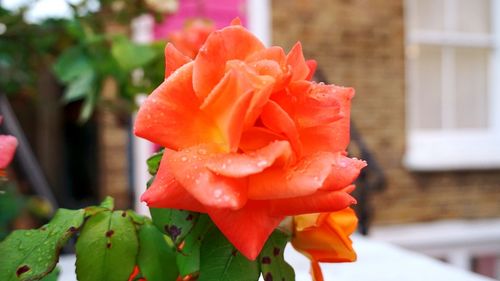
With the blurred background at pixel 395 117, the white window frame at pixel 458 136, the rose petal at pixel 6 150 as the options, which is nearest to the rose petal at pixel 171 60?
the rose petal at pixel 6 150

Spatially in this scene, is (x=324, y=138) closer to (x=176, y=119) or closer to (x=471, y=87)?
(x=176, y=119)

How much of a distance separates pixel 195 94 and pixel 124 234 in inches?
4.9

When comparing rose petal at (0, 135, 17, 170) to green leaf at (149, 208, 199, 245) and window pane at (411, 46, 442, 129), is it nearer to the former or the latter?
green leaf at (149, 208, 199, 245)

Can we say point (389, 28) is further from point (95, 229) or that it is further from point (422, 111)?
point (95, 229)

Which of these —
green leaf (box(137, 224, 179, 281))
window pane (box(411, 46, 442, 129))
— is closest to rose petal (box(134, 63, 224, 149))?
green leaf (box(137, 224, 179, 281))

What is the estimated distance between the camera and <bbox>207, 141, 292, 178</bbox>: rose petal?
308mm

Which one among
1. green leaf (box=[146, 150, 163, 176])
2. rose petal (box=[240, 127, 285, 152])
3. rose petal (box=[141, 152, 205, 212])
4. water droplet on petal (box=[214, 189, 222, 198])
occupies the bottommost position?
green leaf (box=[146, 150, 163, 176])

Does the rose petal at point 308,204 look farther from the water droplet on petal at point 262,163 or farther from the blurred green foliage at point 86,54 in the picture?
the blurred green foliage at point 86,54

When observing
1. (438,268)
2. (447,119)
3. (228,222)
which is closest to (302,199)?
(228,222)

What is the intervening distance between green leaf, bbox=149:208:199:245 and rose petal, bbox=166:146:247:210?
49 mm

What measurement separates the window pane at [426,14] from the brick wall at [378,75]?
0.20m

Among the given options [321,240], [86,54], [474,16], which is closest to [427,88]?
[474,16]

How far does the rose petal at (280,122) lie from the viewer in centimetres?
33

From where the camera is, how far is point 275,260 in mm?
368
